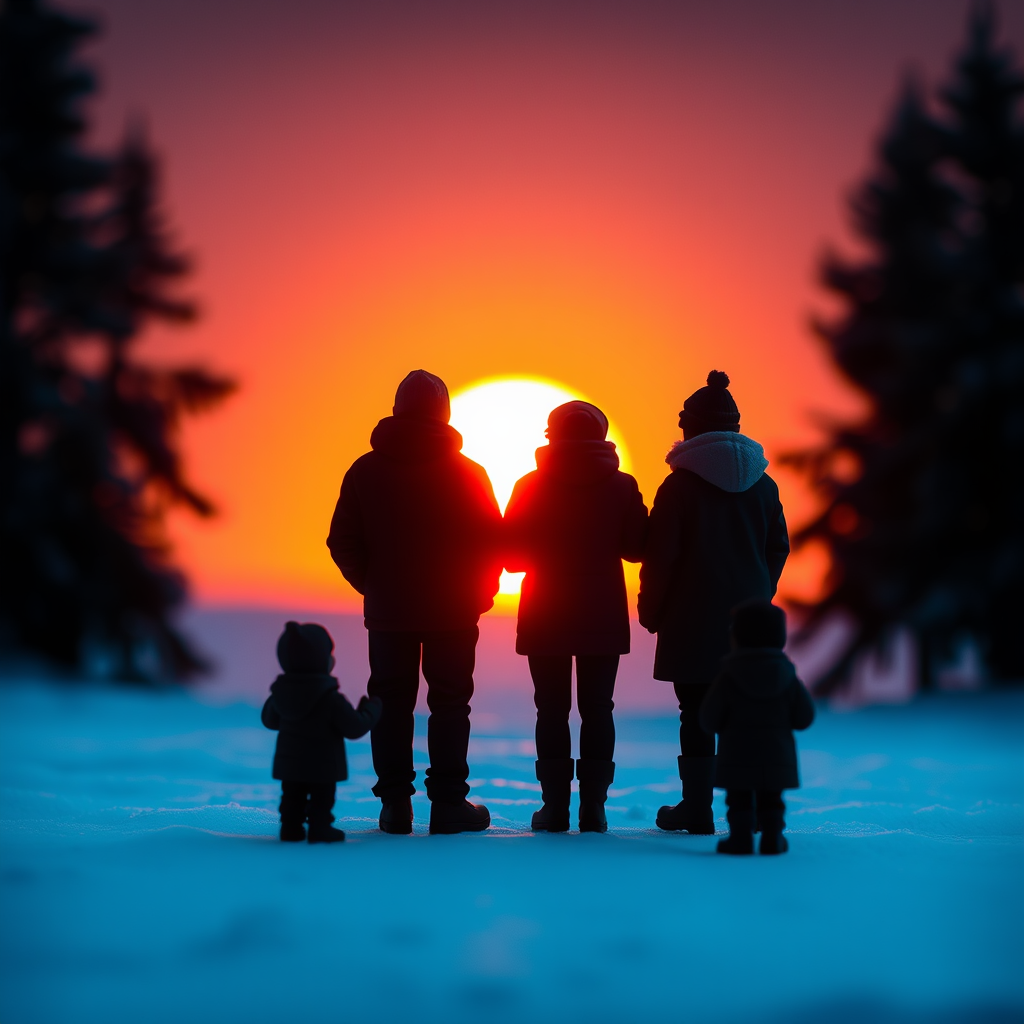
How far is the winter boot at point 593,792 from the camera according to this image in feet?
15.4

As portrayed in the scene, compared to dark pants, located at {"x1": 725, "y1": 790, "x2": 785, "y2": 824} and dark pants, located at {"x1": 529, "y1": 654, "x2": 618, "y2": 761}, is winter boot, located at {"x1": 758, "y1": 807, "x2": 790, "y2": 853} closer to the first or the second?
dark pants, located at {"x1": 725, "y1": 790, "x2": 785, "y2": 824}

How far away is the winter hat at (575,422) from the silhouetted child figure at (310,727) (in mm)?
1433

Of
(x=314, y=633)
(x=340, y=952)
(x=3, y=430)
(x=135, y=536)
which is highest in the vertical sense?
(x=3, y=430)

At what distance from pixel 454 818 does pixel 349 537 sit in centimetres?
134

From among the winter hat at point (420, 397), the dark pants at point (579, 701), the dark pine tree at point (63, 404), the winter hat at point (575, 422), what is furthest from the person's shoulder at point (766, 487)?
the dark pine tree at point (63, 404)

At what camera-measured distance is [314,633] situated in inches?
171

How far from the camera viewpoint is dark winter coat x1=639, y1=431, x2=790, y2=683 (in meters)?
4.74

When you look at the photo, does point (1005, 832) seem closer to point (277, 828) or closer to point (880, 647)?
point (277, 828)

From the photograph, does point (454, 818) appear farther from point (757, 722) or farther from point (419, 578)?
point (757, 722)

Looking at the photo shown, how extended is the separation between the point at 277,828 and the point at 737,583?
93.6 inches

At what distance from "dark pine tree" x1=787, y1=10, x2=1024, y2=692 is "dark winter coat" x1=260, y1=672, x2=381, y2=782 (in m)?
11.0

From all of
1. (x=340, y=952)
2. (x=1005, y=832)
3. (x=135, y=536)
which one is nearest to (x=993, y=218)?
(x=1005, y=832)

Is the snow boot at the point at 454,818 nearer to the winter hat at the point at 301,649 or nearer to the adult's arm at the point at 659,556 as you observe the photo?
the winter hat at the point at 301,649

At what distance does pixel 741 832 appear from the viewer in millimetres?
4137
